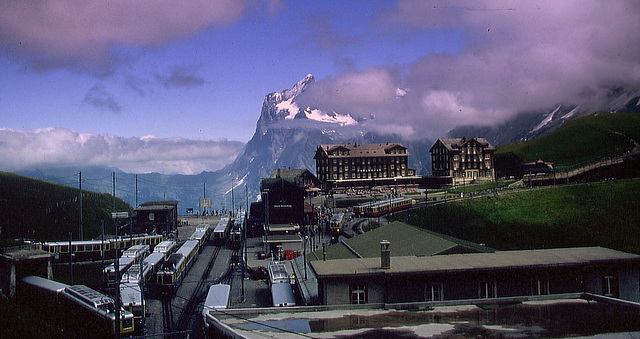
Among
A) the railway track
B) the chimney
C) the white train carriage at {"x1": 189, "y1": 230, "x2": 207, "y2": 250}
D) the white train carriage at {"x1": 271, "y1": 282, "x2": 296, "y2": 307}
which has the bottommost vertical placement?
the railway track

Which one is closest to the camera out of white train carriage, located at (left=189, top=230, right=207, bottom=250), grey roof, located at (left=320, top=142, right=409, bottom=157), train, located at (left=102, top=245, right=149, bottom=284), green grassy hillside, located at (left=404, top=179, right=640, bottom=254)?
train, located at (left=102, top=245, right=149, bottom=284)

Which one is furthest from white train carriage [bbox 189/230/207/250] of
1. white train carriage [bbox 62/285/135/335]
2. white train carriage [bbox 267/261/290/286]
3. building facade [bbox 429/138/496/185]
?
building facade [bbox 429/138/496/185]

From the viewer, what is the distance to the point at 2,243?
50.5 m

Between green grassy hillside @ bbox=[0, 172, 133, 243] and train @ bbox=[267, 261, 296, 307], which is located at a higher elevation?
green grassy hillside @ bbox=[0, 172, 133, 243]

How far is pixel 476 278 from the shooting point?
26.8 m

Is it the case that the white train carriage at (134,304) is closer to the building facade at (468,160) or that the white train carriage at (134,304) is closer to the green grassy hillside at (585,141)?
the green grassy hillside at (585,141)

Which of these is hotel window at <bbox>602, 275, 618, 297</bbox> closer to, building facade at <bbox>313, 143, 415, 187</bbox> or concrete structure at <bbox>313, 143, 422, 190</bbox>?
concrete structure at <bbox>313, 143, 422, 190</bbox>

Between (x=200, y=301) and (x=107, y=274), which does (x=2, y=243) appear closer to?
(x=107, y=274)

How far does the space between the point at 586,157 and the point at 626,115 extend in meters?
33.9

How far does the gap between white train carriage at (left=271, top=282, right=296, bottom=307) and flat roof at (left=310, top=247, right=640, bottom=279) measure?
4.36 meters

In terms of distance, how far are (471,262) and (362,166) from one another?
104747 mm

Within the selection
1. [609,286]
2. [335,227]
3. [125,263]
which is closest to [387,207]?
[335,227]

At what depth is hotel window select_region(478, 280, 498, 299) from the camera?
2673cm

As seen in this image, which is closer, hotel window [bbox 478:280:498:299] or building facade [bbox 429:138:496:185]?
hotel window [bbox 478:280:498:299]
